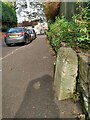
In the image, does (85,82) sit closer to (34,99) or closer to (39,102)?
(39,102)

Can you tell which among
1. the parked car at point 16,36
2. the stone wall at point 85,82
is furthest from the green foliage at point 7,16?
the stone wall at point 85,82

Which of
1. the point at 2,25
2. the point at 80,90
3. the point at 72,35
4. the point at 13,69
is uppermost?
the point at 72,35

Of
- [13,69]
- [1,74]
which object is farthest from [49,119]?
[13,69]

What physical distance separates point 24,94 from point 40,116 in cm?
140

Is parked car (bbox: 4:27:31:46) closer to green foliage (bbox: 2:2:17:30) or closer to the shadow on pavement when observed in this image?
the shadow on pavement

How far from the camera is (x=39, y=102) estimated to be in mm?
5895

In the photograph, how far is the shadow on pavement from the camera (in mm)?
5273

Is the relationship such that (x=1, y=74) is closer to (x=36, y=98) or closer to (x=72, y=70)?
(x=36, y=98)

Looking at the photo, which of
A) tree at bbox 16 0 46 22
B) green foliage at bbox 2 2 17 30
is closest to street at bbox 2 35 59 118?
tree at bbox 16 0 46 22

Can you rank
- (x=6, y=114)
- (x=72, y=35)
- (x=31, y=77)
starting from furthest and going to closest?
(x=31, y=77)
(x=72, y=35)
(x=6, y=114)

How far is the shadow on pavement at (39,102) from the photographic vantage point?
5.27 metres

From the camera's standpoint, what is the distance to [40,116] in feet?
16.9

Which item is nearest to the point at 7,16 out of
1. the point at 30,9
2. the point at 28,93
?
the point at 30,9

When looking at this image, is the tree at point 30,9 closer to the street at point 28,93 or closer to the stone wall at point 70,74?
the street at point 28,93
